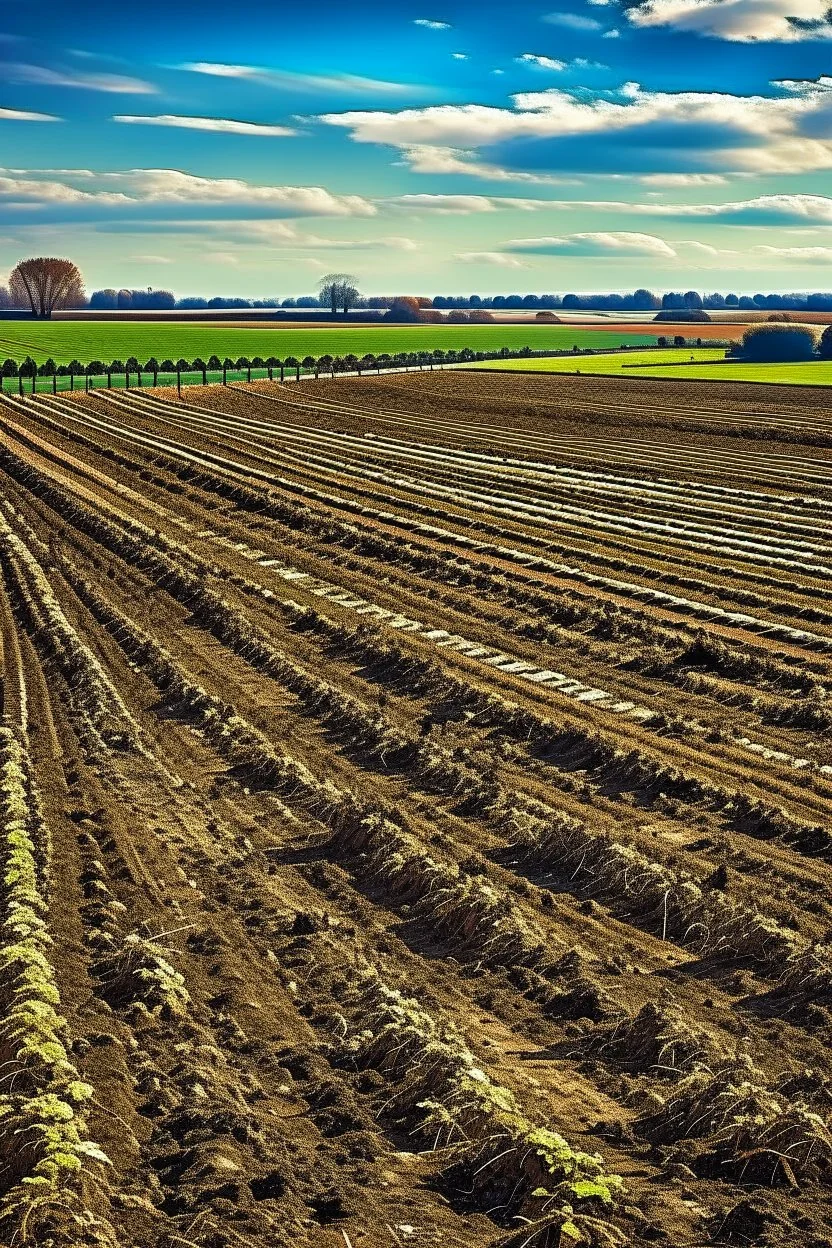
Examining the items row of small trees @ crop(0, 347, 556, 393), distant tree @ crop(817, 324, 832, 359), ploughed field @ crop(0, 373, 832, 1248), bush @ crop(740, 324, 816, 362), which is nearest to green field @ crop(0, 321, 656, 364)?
row of small trees @ crop(0, 347, 556, 393)

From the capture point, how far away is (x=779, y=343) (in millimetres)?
114750

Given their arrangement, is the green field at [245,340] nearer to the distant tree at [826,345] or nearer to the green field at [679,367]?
the green field at [679,367]

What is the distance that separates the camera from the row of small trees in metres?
87.8

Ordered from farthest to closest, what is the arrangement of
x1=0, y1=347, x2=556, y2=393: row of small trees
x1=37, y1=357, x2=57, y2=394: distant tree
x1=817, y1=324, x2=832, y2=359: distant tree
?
x1=817, y1=324, x2=832, y2=359: distant tree
x1=0, y1=347, x2=556, y2=393: row of small trees
x1=37, y1=357, x2=57, y2=394: distant tree

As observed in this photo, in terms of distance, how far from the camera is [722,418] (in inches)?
2509

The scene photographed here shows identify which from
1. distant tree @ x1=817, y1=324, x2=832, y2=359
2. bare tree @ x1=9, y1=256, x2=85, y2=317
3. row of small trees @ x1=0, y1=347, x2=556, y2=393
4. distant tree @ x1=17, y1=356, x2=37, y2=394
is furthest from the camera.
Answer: bare tree @ x1=9, y1=256, x2=85, y2=317

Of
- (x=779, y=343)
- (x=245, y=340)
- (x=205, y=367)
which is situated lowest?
(x=205, y=367)

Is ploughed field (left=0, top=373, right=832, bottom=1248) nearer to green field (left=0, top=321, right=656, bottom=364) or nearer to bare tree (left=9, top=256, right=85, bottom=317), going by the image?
green field (left=0, top=321, right=656, bottom=364)

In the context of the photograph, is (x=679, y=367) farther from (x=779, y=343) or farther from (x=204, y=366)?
(x=204, y=366)

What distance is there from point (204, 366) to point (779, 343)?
166 ft

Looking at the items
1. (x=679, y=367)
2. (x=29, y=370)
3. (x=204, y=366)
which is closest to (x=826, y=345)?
(x=679, y=367)

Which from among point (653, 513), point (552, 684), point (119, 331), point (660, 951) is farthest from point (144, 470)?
point (119, 331)

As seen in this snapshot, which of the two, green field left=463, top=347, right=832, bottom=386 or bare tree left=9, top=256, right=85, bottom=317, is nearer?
green field left=463, top=347, right=832, bottom=386

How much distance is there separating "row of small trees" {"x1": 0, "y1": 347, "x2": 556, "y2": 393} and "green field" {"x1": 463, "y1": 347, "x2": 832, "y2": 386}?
594 centimetres
